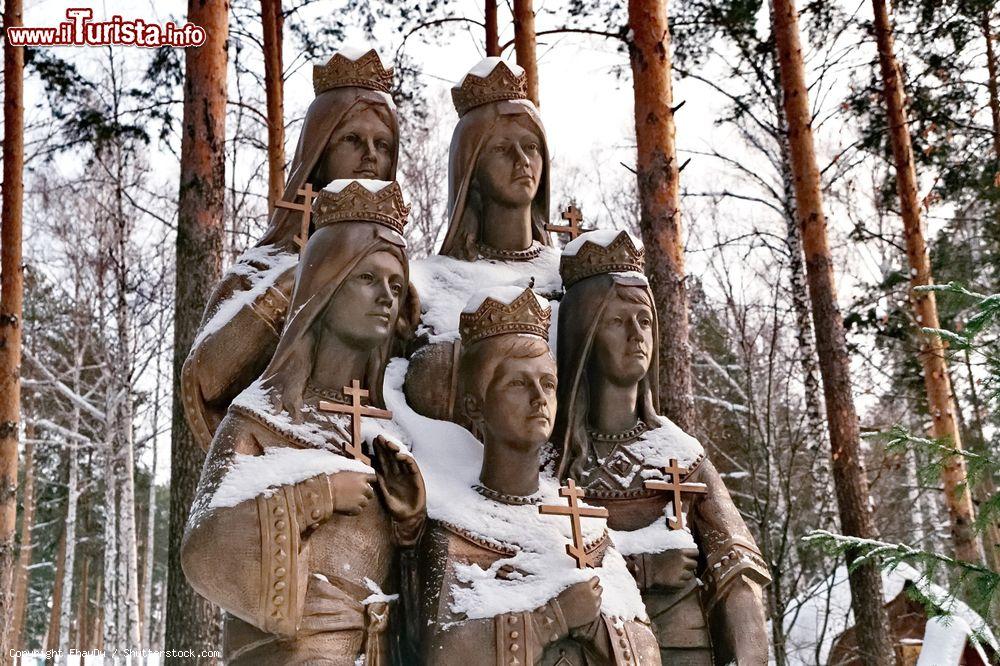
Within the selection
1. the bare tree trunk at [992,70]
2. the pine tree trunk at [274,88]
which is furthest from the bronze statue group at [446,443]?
the bare tree trunk at [992,70]

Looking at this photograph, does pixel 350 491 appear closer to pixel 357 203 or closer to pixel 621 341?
pixel 357 203

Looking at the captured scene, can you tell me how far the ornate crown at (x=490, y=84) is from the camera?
187 inches

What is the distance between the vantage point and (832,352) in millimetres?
11547

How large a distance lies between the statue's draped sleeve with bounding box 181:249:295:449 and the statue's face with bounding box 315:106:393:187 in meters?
0.62

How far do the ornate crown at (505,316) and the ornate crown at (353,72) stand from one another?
1387 millimetres

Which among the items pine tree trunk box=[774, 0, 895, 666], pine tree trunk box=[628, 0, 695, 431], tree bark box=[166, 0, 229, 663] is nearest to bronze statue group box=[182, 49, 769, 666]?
pine tree trunk box=[628, 0, 695, 431]

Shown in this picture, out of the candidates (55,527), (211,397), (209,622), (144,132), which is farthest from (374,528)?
(55,527)

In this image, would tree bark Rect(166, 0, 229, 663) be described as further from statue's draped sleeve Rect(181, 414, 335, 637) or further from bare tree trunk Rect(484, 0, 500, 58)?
statue's draped sleeve Rect(181, 414, 335, 637)

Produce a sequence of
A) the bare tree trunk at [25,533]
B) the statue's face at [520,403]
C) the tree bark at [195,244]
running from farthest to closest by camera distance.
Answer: the bare tree trunk at [25,533] < the tree bark at [195,244] < the statue's face at [520,403]

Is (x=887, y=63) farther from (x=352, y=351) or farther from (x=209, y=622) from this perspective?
(x=352, y=351)

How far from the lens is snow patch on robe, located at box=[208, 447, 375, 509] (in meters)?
3.33

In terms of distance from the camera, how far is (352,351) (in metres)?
3.83

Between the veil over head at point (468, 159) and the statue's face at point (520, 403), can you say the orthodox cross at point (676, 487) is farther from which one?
the veil over head at point (468, 159)

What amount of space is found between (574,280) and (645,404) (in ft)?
1.90
